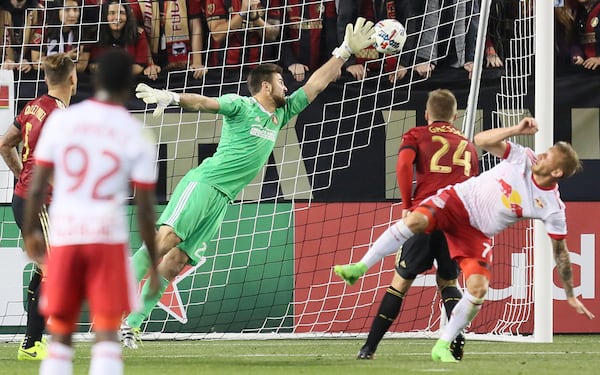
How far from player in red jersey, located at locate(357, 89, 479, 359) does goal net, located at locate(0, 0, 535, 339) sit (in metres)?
2.77

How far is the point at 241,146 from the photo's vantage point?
926 centimetres

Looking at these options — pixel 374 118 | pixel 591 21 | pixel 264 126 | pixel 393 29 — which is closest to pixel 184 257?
pixel 264 126

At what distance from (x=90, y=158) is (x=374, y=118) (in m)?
7.31

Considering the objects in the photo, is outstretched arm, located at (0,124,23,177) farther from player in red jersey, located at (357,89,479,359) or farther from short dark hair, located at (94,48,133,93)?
short dark hair, located at (94,48,133,93)

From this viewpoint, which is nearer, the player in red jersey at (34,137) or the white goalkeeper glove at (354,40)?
the player in red jersey at (34,137)

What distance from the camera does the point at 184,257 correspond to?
9359mm

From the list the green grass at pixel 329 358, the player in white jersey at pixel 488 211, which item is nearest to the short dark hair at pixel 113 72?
the green grass at pixel 329 358

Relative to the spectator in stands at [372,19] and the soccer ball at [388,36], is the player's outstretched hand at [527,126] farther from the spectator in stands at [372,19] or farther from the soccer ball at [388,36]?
the spectator in stands at [372,19]

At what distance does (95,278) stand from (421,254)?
4.19 meters

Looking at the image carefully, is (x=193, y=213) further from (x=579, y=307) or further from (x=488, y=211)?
(x=579, y=307)

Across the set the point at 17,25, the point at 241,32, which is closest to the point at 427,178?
the point at 241,32

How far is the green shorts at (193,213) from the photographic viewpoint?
9.18 m

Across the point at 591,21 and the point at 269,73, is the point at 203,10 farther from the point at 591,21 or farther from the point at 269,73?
the point at 591,21

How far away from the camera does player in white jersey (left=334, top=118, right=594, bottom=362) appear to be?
8.02 metres
